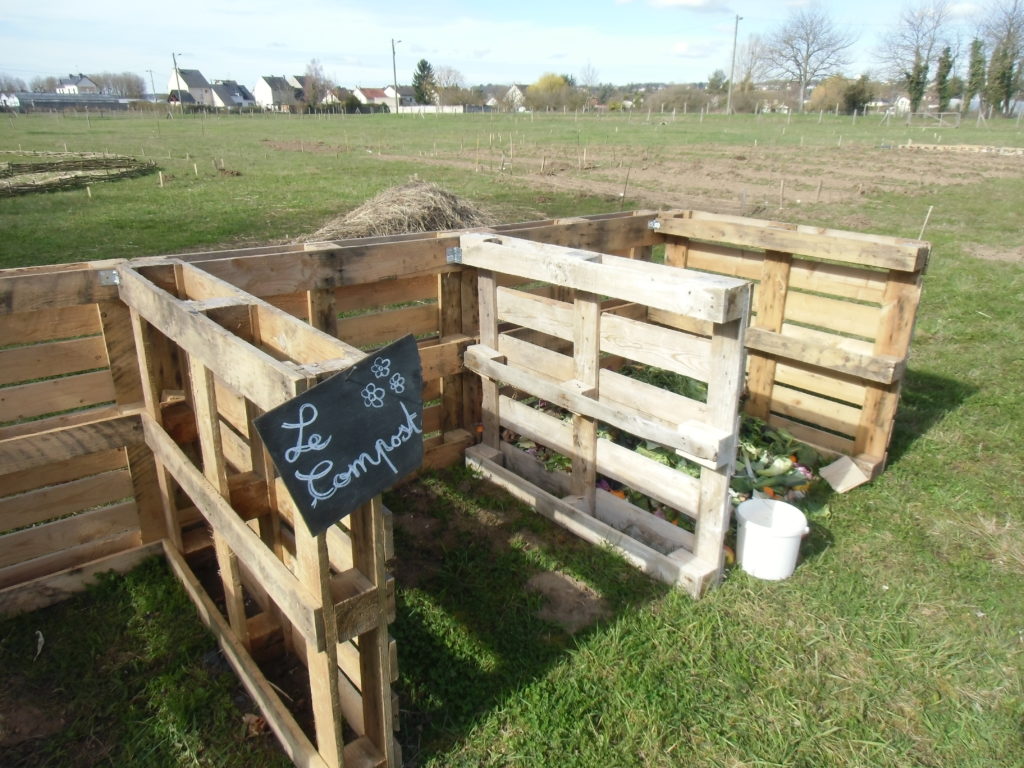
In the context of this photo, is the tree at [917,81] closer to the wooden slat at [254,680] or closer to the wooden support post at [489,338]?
the wooden support post at [489,338]

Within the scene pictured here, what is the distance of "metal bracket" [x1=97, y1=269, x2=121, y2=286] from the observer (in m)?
3.56

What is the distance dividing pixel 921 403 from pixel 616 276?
4.25m

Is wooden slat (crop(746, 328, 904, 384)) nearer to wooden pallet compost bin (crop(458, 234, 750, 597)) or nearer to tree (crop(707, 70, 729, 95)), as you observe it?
wooden pallet compost bin (crop(458, 234, 750, 597))

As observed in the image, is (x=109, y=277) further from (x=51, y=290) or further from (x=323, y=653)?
(x=323, y=653)

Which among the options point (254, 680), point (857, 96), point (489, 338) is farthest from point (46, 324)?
point (857, 96)

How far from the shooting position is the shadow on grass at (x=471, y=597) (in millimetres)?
3160

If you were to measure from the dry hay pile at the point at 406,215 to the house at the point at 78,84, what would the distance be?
166743 mm

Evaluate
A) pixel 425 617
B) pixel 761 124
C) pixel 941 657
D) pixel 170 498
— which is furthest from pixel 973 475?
pixel 761 124

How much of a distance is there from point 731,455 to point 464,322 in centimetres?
221

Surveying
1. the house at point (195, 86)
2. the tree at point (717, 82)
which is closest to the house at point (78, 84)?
the house at point (195, 86)

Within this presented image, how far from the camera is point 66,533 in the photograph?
12.7ft

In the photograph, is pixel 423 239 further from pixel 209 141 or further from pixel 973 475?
pixel 209 141

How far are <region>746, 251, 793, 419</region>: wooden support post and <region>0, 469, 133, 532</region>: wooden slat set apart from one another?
15.0ft

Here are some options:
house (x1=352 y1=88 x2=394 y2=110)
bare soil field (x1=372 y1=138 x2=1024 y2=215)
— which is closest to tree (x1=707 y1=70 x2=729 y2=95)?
house (x1=352 y1=88 x2=394 y2=110)
